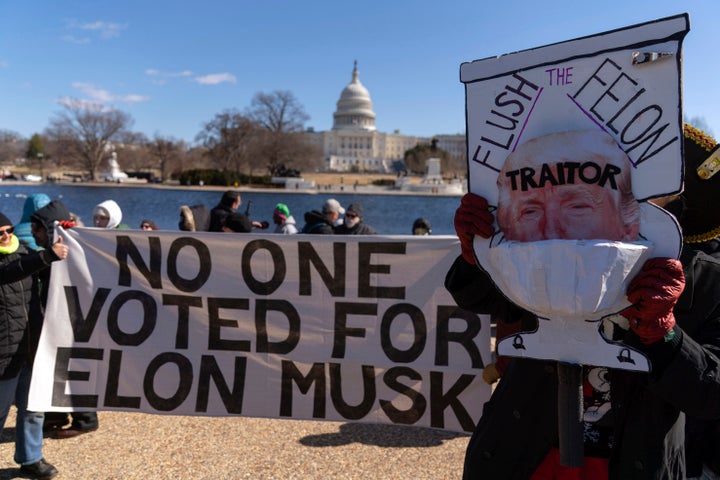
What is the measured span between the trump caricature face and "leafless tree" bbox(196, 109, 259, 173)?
73.4 metres

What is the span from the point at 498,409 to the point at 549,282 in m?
0.61

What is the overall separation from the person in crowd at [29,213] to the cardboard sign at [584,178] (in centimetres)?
349

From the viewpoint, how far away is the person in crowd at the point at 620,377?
144 centimetres

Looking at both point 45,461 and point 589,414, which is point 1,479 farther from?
point 589,414

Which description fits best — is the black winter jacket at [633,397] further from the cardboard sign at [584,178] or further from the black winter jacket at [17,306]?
the black winter jacket at [17,306]

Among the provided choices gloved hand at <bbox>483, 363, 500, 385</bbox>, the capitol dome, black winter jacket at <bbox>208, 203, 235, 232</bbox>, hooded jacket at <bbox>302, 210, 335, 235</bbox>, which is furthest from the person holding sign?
the capitol dome

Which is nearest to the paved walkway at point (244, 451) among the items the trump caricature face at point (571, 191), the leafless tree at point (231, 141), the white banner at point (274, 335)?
the white banner at point (274, 335)

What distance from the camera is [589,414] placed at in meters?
1.76

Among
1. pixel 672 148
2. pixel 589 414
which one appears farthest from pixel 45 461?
pixel 672 148

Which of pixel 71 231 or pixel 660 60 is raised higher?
pixel 660 60

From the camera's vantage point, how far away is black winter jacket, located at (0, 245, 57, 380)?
336 cm

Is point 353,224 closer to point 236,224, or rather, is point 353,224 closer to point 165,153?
point 236,224

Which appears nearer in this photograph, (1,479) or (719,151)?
(719,151)

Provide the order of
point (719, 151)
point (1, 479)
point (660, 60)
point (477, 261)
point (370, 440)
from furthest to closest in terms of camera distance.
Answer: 1. point (370, 440)
2. point (1, 479)
3. point (719, 151)
4. point (477, 261)
5. point (660, 60)
